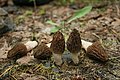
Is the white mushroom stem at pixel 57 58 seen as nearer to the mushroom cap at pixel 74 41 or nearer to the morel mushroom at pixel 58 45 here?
the morel mushroom at pixel 58 45

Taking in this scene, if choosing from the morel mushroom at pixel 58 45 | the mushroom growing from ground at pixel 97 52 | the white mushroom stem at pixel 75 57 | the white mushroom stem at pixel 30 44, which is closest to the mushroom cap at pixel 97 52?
the mushroom growing from ground at pixel 97 52

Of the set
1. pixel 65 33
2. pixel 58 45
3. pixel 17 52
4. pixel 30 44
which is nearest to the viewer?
pixel 58 45

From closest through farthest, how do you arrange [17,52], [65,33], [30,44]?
[17,52]
[30,44]
[65,33]

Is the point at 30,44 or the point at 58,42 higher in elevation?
the point at 58,42

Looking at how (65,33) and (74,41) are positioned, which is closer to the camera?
(74,41)

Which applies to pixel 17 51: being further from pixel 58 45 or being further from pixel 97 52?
pixel 97 52

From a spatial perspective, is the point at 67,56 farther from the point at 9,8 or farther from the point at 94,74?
the point at 9,8

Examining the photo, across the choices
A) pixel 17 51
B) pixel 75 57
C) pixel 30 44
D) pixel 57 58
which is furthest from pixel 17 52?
pixel 75 57
